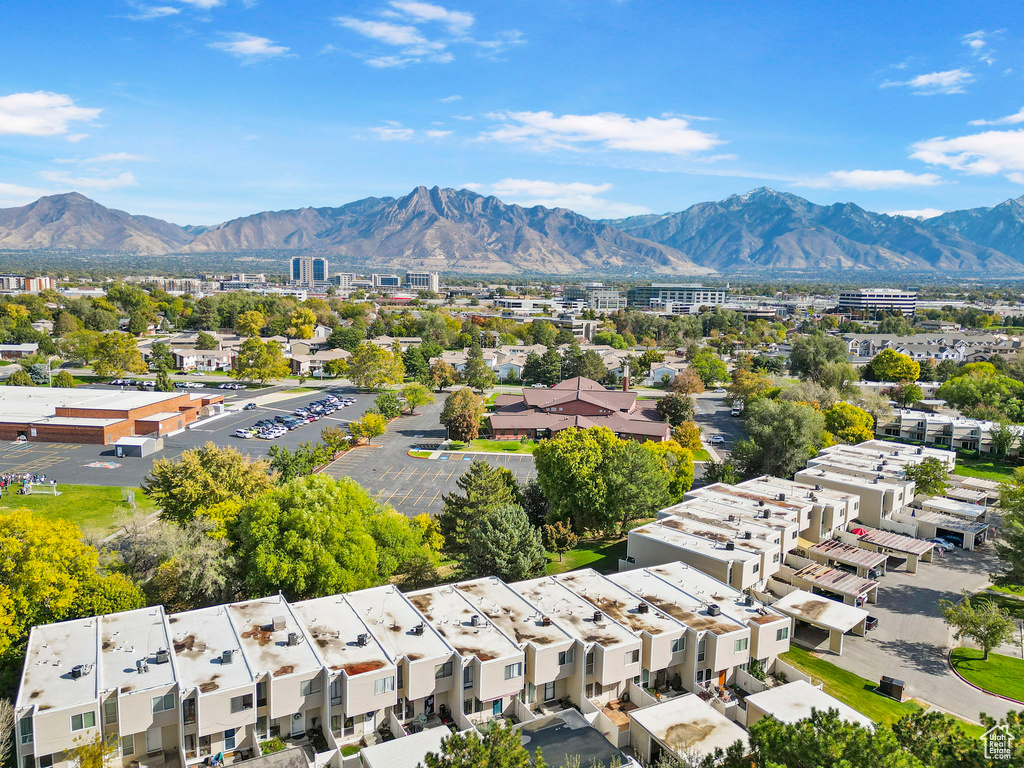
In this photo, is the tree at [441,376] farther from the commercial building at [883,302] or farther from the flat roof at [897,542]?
the commercial building at [883,302]

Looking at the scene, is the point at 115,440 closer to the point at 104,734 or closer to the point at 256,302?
the point at 104,734

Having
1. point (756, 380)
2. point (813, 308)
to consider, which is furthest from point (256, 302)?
point (813, 308)

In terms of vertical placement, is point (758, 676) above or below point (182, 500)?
below

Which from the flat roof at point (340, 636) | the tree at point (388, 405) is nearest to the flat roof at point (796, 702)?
the flat roof at point (340, 636)

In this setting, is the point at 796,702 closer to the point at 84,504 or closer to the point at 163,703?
the point at 163,703

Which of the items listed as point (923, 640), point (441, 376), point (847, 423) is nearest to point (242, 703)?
point (923, 640)

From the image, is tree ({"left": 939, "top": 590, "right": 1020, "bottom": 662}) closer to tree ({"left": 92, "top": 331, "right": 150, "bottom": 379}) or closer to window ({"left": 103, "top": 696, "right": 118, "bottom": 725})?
window ({"left": 103, "top": 696, "right": 118, "bottom": 725})
